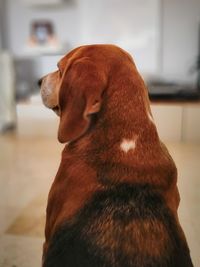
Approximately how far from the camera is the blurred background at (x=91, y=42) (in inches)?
104

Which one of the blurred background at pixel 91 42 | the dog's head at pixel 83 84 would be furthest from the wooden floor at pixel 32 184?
the dog's head at pixel 83 84

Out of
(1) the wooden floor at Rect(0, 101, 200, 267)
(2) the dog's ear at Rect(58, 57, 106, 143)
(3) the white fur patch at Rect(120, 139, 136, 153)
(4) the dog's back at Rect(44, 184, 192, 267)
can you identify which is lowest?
(1) the wooden floor at Rect(0, 101, 200, 267)

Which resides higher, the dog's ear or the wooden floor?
the dog's ear

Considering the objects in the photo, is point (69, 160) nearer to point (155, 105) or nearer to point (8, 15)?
point (155, 105)

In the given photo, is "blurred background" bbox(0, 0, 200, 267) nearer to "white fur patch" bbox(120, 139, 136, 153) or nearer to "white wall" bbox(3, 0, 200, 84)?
"white wall" bbox(3, 0, 200, 84)

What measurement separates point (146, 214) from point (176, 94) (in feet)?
7.51

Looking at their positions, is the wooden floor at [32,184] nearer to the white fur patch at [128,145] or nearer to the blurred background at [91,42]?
the blurred background at [91,42]

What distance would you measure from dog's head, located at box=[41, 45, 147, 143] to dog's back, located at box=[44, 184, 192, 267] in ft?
0.48

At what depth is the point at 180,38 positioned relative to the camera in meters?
3.02

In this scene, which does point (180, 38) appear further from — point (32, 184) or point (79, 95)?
point (79, 95)

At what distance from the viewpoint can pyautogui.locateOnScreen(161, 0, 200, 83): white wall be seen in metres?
2.95

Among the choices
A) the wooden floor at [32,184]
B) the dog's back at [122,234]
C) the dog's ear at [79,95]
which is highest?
the dog's ear at [79,95]

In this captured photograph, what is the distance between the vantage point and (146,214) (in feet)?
2.07

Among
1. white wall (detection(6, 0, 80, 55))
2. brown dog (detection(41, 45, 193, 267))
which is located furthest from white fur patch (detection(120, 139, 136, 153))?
white wall (detection(6, 0, 80, 55))
